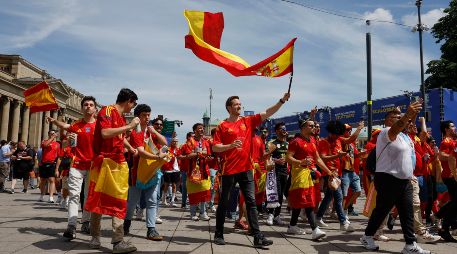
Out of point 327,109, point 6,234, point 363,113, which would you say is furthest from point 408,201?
point 327,109

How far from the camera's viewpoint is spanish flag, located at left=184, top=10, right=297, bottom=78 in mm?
5883

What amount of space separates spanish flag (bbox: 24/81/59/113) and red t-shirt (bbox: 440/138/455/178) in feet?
24.9

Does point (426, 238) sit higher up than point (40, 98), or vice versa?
point (40, 98)

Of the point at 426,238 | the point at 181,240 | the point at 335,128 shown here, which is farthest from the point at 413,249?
the point at 181,240

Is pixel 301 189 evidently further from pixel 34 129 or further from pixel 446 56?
pixel 34 129

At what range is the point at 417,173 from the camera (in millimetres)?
7332

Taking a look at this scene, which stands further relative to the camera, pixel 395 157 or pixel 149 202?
pixel 149 202

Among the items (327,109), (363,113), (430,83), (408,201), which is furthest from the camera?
(430,83)

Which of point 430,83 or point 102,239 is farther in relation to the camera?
point 430,83

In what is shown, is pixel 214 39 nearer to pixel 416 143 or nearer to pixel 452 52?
pixel 416 143

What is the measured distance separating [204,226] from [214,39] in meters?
3.71

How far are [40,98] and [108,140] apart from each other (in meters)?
4.03

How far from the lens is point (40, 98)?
855 centimetres

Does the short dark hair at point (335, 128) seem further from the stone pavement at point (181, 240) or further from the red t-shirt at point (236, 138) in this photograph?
the red t-shirt at point (236, 138)
